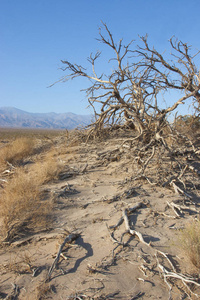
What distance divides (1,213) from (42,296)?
182cm

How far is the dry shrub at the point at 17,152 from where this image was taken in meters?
8.67

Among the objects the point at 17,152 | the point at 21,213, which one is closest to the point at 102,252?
the point at 21,213

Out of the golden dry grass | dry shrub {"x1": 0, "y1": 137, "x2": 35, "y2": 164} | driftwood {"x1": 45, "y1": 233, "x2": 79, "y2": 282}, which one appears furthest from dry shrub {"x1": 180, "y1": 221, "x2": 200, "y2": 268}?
dry shrub {"x1": 0, "y1": 137, "x2": 35, "y2": 164}

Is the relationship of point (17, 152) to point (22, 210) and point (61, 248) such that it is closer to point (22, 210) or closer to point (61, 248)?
point (22, 210)

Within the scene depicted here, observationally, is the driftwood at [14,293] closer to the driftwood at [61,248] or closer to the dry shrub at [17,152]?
the driftwood at [61,248]

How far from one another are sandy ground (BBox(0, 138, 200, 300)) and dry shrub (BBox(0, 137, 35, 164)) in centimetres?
420

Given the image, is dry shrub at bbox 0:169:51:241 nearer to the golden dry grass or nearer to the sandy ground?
the golden dry grass

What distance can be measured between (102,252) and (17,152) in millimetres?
6861

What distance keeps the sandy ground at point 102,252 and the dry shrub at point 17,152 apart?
420 centimetres

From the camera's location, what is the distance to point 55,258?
2.98 metres

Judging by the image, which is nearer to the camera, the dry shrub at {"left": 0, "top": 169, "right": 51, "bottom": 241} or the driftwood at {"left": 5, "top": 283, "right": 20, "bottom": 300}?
the driftwood at {"left": 5, "top": 283, "right": 20, "bottom": 300}

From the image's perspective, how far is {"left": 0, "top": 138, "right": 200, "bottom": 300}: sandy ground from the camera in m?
2.54

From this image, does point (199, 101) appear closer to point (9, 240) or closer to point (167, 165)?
point (167, 165)

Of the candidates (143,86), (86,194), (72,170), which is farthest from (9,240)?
(143,86)
